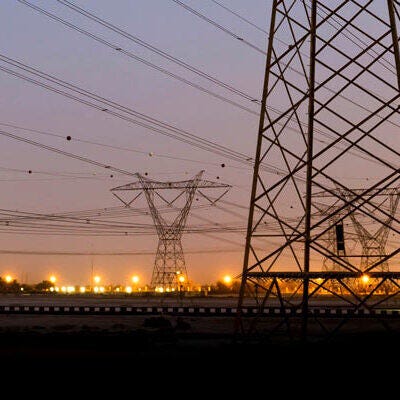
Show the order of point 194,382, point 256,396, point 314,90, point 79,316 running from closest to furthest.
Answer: point 256,396 → point 194,382 → point 314,90 → point 79,316

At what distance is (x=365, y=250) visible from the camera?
98.2 metres

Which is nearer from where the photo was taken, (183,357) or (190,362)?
(190,362)

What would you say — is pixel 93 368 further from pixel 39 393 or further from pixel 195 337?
pixel 195 337

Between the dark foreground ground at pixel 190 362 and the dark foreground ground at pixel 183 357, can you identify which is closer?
the dark foreground ground at pixel 190 362

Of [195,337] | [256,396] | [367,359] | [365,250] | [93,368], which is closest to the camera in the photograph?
[256,396]

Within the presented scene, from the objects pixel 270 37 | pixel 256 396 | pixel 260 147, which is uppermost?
pixel 270 37

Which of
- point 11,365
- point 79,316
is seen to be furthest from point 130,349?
point 79,316

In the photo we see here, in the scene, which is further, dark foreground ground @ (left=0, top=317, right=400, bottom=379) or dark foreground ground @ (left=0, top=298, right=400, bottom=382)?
dark foreground ground @ (left=0, top=317, right=400, bottom=379)

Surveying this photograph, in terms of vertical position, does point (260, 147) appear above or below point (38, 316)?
above

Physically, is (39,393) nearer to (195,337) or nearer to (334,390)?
(334,390)

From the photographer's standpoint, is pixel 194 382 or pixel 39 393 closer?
pixel 39 393

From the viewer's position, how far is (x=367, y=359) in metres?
17.2

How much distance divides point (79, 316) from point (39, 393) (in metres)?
34.7

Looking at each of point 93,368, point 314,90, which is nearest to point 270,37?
point 314,90
